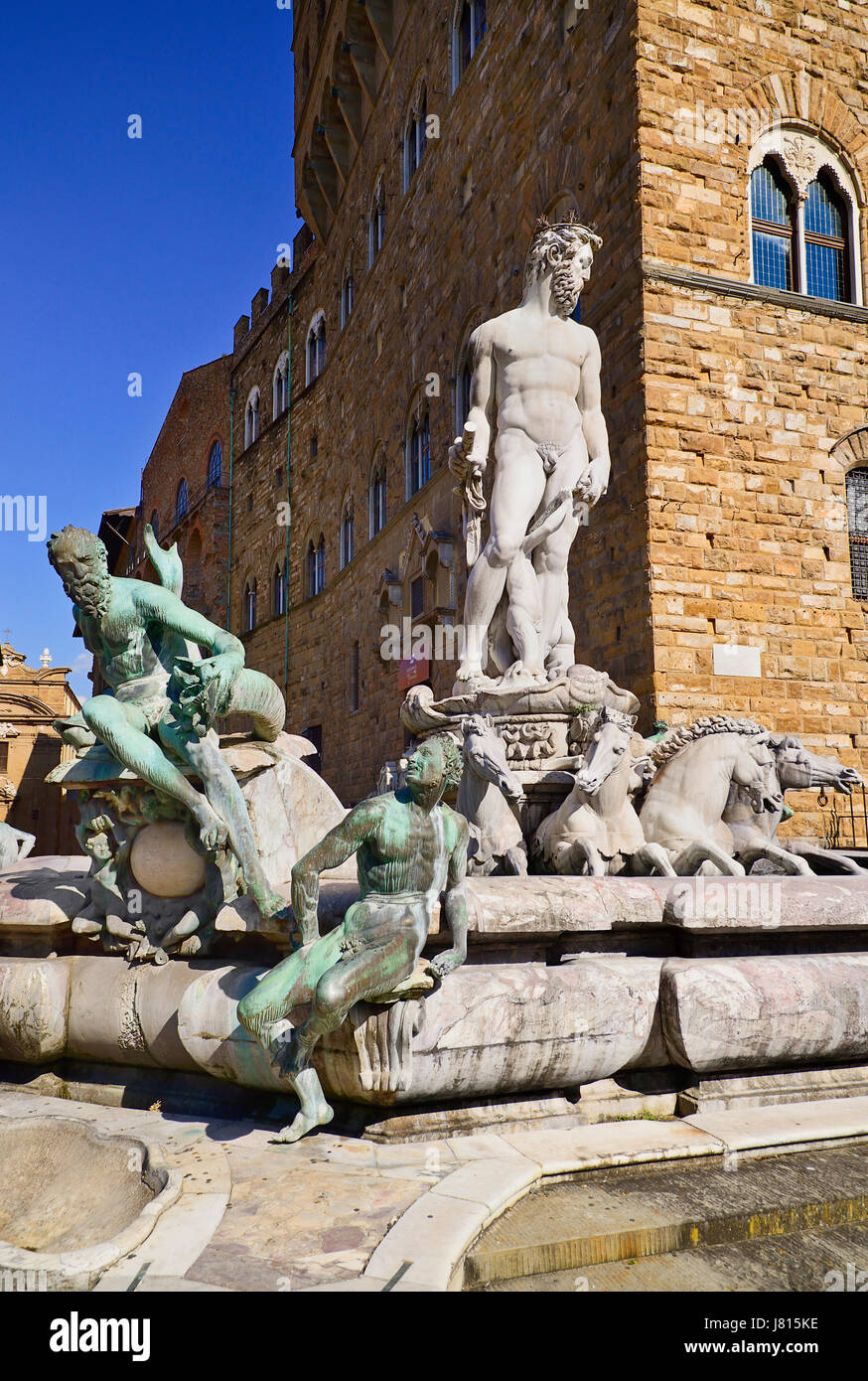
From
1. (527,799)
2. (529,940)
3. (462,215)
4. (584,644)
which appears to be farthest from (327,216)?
(529,940)

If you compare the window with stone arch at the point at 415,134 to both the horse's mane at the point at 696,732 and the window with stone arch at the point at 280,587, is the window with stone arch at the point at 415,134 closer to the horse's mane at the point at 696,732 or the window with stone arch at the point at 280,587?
the window with stone arch at the point at 280,587

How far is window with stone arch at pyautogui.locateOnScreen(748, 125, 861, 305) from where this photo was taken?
11.1 meters

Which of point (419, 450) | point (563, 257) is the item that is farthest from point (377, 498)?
point (563, 257)

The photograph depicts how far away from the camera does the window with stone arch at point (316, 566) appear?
1045 inches

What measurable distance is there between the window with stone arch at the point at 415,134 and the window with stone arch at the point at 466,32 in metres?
1.69

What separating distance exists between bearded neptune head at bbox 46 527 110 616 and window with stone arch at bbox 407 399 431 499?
1410cm

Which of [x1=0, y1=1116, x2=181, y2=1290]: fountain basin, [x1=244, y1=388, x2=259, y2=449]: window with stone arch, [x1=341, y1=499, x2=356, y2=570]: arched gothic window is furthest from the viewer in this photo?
[x1=244, y1=388, x2=259, y2=449]: window with stone arch

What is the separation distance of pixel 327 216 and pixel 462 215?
42.2ft

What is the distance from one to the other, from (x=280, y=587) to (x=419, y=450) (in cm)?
1287

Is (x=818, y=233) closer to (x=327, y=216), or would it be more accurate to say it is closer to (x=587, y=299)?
(x=587, y=299)

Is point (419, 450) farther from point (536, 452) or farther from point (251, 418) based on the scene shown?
point (251, 418)

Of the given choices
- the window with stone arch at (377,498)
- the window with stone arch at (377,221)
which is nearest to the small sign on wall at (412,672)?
the window with stone arch at (377,498)

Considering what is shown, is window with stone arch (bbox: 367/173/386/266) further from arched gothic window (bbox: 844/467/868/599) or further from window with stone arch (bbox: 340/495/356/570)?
arched gothic window (bbox: 844/467/868/599)

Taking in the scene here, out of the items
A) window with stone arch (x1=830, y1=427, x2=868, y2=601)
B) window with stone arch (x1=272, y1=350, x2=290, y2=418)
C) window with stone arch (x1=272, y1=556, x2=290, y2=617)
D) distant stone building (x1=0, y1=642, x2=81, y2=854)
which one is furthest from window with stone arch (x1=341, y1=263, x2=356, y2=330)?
window with stone arch (x1=830, y1=427, x2=868, y2=601)
